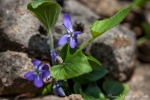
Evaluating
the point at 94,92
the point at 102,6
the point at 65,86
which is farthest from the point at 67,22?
the point at 102,6

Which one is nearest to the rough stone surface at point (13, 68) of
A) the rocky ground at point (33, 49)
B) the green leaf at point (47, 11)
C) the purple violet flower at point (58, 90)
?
the rocky ground at point (33, 49)

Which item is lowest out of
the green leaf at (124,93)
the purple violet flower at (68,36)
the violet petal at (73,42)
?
the green leaf at (124,93)

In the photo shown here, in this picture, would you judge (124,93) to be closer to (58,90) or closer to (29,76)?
(58,90)

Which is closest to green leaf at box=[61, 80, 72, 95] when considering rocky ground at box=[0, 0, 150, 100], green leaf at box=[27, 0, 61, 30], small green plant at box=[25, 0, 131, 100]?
small green plant at box=[25, 0, 131, 100]

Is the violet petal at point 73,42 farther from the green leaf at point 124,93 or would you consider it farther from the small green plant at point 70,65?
the green leaf at point 124,93

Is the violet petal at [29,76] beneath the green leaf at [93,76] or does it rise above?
above

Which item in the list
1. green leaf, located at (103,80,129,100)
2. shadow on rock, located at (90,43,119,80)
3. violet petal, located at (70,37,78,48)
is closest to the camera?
violet petal, located at (70,37,78,48)

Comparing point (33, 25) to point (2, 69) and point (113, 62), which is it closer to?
point (2, 69)

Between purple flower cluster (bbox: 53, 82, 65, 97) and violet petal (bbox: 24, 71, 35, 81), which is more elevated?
violet petal (bbox: 24, 71, 35, 81)

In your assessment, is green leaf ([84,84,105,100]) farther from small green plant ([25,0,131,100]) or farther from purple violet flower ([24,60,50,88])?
purple violet flower ([24,60,50,88])
